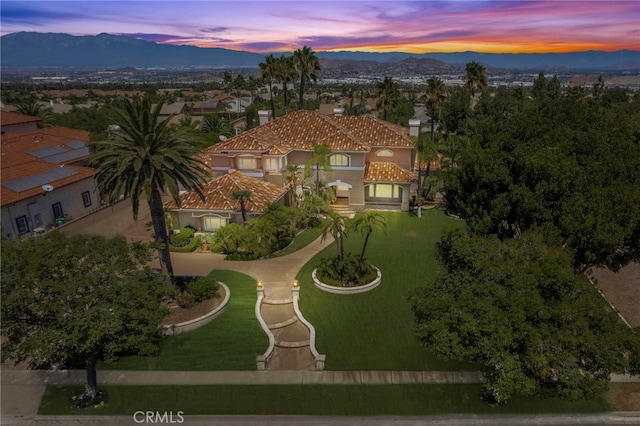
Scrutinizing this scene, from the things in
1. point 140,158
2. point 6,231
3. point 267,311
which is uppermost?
point 140,158

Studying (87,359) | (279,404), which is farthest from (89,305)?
(279,404)

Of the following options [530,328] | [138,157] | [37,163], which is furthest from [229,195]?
[530,328]

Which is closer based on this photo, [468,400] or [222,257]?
[468,400]

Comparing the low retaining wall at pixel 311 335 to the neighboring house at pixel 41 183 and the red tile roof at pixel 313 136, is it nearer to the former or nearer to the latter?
the red tile roof at pixel 313 136

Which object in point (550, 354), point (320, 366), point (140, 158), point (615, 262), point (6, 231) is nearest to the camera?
point (550, 354)

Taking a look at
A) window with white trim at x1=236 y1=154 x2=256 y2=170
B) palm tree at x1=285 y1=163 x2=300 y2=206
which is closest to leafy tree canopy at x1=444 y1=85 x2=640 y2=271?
palm tree at x1=285 y1=163 x2=300 y2=206

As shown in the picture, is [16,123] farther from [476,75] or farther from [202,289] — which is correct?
[476,75]

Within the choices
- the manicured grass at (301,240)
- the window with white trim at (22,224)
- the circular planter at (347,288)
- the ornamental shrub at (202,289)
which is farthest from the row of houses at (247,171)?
the circular planter at (347,288)

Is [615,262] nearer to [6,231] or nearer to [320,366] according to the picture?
[320,366]
